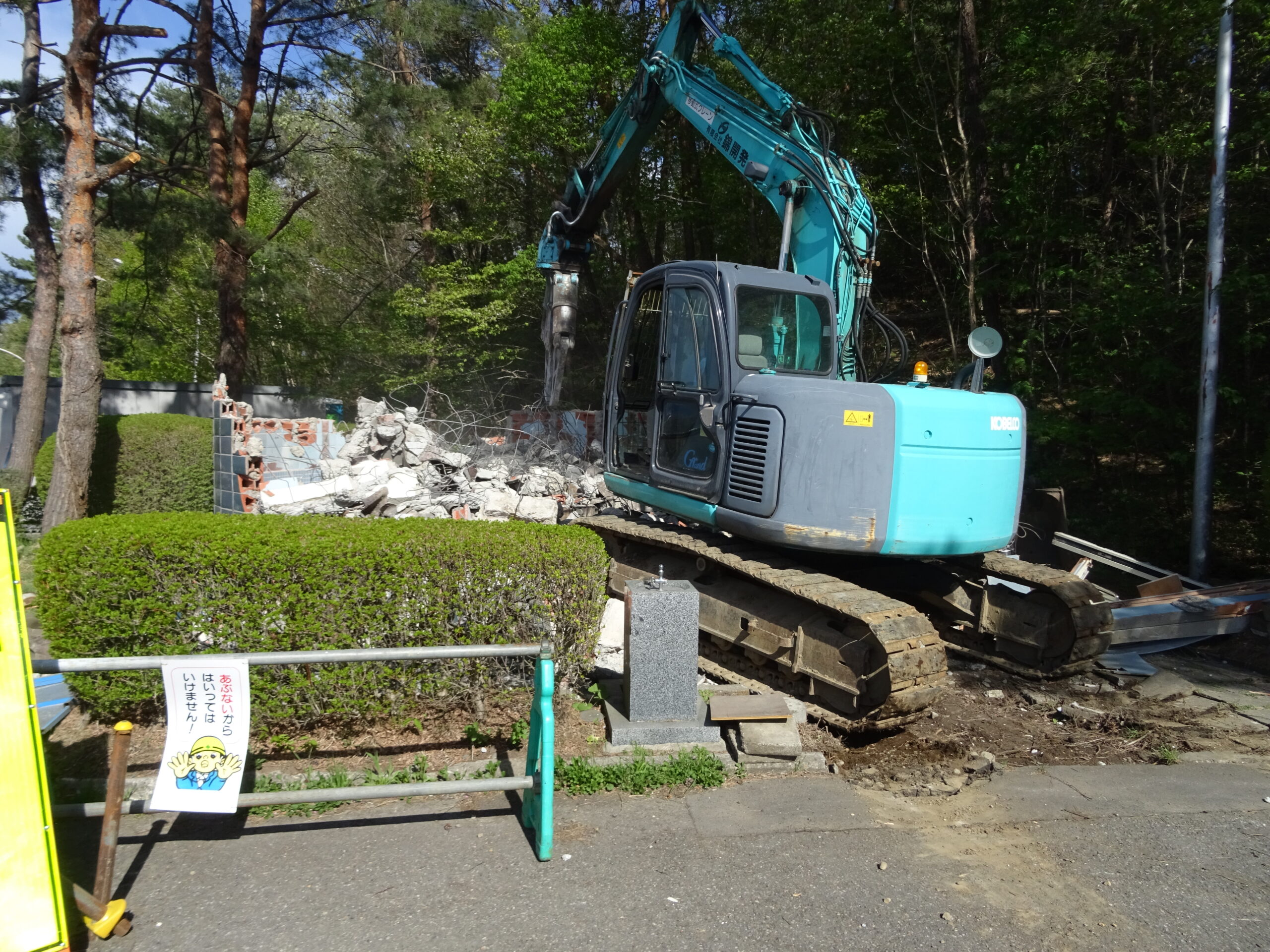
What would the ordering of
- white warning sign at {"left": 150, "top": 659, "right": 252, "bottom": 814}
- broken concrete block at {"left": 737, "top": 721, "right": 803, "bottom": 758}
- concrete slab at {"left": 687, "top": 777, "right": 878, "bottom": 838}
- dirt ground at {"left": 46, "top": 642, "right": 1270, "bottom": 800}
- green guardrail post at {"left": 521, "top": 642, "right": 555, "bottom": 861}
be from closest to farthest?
white warning sign at {"left": 150, "top": 659, "right": 252, "bottom": 814} → green guardrail post at {"left": 521, "top": 642, "right": 555, "bottom": 861} → concrete slab at {"left": 687, "top": 777, "right": 878, "bottom": 838} → dirt ground at {"left": 46, "top": 642, "right": 1270, "bottom": 800} → broken concrete block at {"left": 737, "top": 721, "right": 803, "bottom": 758}

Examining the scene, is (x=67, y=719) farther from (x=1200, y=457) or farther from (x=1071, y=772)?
(x=1200, y=457)

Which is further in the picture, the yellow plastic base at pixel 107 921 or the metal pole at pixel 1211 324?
the metal pole at pixel 1211 324

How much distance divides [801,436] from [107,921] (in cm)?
423

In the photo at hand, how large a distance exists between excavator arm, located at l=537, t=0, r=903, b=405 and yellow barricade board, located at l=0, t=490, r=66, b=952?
5.23 metres

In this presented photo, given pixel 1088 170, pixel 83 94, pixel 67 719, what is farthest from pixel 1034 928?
pixel 1088 170

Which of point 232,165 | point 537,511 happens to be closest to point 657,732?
Answer: point 537,511

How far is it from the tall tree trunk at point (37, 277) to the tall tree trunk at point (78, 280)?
8.60 ft

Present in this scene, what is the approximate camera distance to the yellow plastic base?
307cm

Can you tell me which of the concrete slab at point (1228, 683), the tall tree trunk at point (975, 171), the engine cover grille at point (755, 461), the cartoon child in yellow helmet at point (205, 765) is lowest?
the concrete slab at point (1228, 683)

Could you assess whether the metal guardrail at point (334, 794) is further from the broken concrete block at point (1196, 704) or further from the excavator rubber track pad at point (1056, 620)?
the broken concrete block at point (1196, 704)

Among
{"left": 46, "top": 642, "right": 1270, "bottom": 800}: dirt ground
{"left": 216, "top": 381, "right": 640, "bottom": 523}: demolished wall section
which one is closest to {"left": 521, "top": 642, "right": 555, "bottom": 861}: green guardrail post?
{"left": 46, "top": 642, "right": 1270, "bottom": 800}: dirt ground

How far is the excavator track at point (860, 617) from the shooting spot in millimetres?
4949

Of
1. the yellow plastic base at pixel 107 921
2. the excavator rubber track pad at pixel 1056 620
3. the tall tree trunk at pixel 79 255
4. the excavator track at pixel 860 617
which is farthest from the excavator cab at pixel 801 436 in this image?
the tall tree trunk at pixel 79 255

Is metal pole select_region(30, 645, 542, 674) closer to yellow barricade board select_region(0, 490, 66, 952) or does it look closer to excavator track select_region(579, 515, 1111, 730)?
yellow barricade board select_region(0, 490, 66, 952)
